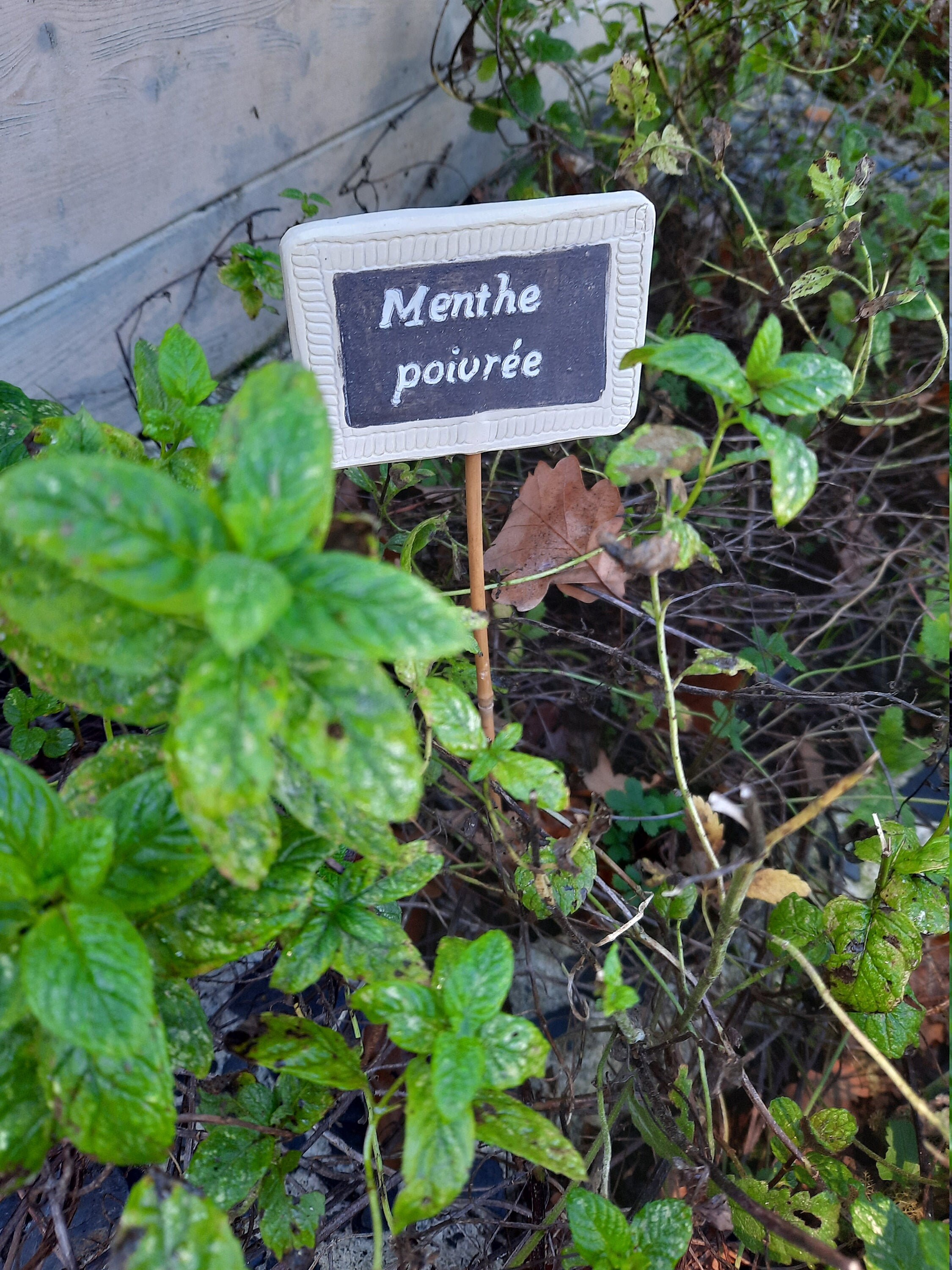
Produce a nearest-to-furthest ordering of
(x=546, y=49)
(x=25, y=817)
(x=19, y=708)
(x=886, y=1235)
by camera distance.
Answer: (x=25, y=817) < (x=886, y=1235) < (x=19, y=708) < (x=546, y=49)

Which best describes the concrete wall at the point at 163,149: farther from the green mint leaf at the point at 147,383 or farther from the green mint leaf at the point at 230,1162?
the green mint leaf at the point at 230,1162

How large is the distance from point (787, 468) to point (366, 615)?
41cm

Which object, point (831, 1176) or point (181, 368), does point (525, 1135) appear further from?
point (181, 368)

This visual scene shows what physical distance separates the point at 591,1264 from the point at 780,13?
2.39m

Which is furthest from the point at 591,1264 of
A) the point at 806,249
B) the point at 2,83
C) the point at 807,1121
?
the point at 806,249

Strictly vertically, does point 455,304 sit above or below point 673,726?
above

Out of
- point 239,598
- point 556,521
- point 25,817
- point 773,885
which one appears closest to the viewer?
point 239,598

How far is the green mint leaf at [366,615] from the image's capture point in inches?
21.5

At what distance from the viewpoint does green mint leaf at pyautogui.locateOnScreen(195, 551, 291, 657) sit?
1.68ft

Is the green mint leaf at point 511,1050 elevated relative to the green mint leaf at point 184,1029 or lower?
lower

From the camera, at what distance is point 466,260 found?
90cm

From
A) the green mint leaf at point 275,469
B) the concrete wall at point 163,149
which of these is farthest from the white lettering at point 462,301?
the concrete wall at point 163,149

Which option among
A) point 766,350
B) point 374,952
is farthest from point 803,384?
point 374,952

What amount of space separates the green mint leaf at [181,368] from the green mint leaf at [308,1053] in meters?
0.67
